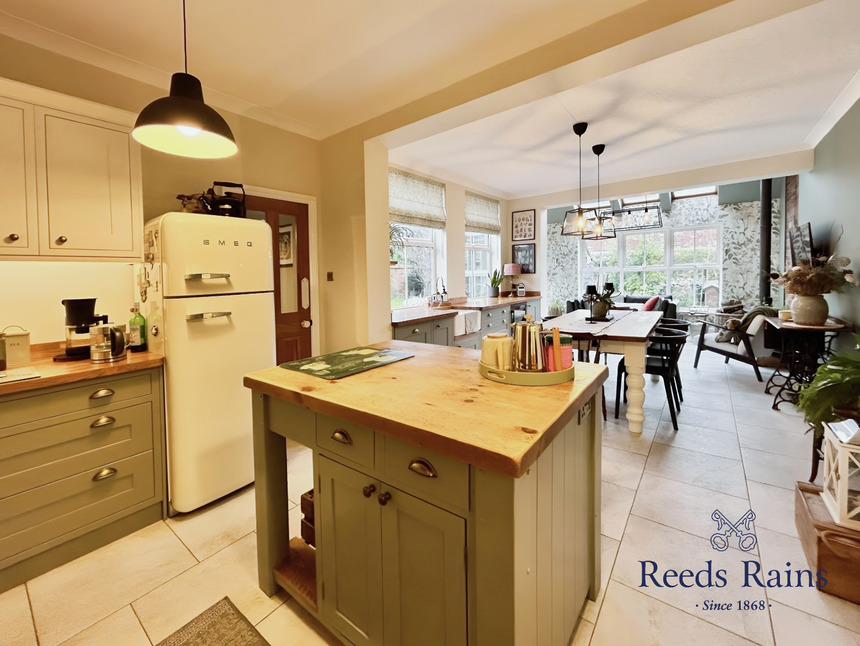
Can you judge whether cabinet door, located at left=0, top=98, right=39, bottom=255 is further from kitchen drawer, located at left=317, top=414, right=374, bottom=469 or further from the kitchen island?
kitchen drawer, located at left=317, top=414, right=374, bottom=469

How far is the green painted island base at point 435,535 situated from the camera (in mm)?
873

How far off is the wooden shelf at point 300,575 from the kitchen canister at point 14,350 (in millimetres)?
1573

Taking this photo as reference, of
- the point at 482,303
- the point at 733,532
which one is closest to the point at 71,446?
the point at 733,532

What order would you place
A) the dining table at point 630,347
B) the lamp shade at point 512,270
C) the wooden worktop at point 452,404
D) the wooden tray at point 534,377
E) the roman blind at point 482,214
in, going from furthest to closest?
1. the lamp shade at point 512,270
2. the roman blind at point 482,214
3. the dining table at point 630,347
4. the wooden tray at point 534,377
5. the wooden worktop at point 452,404

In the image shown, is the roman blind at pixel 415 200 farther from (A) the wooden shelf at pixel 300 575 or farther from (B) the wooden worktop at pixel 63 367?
(A) the wooden shelf at pixel 300 575

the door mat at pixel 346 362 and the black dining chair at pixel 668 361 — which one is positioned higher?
the door mat at pixel 346 362

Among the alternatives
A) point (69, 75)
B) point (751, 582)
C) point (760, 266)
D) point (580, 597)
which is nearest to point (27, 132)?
point (69, 75)

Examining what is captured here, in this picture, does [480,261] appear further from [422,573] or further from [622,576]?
[422,573]

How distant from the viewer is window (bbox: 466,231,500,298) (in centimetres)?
620

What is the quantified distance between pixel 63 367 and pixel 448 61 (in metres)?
2.66

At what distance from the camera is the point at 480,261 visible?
6.47m

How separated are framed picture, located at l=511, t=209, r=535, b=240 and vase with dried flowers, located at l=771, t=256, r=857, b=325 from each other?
357 cm

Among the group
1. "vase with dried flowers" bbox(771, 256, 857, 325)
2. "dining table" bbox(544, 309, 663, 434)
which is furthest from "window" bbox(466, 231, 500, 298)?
"vase with dried flowers" bbox(771, 256, 857, 325)

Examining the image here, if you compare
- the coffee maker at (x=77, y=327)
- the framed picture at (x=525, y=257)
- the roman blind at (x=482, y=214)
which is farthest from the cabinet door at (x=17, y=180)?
the framed picture at (x=525, y=257)
